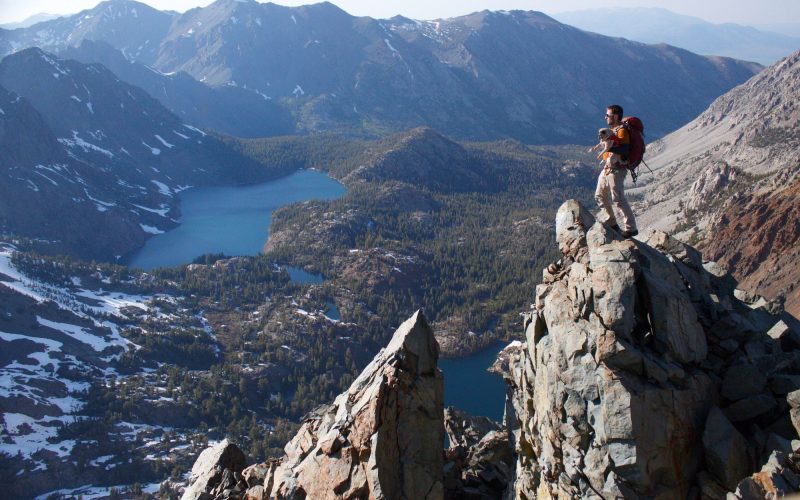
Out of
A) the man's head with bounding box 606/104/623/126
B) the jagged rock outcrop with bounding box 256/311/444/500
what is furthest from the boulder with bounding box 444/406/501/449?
the man's head with bounding box 606/104/623/126

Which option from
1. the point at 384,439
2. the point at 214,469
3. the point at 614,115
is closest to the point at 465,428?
the point at 384,439

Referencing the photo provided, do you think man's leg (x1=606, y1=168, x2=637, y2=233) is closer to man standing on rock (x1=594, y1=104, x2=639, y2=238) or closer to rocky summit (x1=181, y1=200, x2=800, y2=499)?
man standing on rock (x1=594, y1=104, x2=639, y2=238)

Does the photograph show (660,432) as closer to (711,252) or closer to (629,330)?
(629,330)

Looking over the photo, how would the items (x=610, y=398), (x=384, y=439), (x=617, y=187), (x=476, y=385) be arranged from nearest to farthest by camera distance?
(x=610, y=398) < (x=617, y=187) < (x=384, y=439) < (x=476, y=385)

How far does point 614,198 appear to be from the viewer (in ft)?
68.9

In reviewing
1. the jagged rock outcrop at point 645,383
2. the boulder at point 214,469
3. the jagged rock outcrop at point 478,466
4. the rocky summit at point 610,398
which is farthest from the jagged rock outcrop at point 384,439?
the boulder at point 214,469

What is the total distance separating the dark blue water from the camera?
9569 cm

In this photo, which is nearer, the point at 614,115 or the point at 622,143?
the point at 622,143

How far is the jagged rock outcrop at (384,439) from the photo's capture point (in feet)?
69.5

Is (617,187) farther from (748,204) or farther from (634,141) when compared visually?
(748,204)

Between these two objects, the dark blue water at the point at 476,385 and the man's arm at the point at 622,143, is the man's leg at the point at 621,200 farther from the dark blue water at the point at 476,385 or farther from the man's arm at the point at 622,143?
the dark blue water at the point at 476,385

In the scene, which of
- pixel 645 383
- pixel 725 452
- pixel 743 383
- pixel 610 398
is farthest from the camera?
pixel 743 383

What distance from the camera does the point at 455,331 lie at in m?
120

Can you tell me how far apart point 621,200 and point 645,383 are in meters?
6.54
